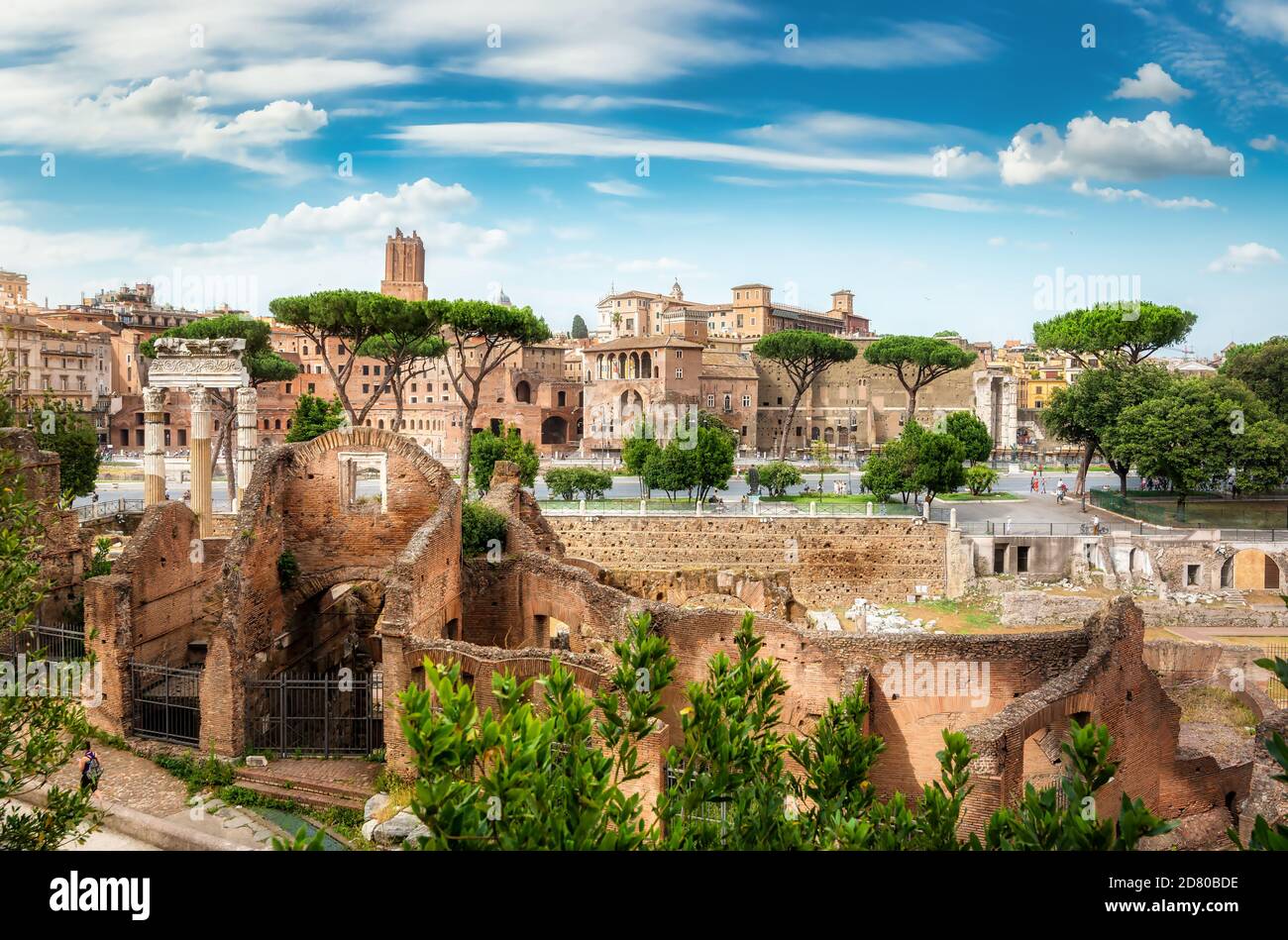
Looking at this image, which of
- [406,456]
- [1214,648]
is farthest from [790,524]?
[406,456]

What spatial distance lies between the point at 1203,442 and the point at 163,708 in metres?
29.6

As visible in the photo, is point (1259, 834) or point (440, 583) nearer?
point (1259, 834)

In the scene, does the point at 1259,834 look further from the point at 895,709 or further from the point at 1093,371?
the point at 1093,371

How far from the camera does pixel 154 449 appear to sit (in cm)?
2664

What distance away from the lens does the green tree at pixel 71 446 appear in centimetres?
2497

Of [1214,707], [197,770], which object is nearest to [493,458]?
[197,770]

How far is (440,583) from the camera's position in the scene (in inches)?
583

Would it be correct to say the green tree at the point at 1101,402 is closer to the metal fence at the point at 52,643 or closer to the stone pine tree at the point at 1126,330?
the stone pine tree at the point at 1126,330

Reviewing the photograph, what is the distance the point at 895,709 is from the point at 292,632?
9.33 meters

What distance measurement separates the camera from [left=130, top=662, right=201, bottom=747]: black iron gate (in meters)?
13.9

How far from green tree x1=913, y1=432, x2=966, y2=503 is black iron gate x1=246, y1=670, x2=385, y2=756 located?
21976 mm

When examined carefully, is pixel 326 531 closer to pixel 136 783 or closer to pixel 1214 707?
pixel 136 783

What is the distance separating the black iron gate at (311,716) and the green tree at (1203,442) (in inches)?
1017
